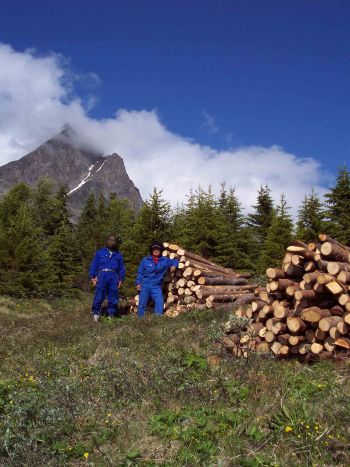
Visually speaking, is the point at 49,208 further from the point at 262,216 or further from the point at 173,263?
the point at 173,263

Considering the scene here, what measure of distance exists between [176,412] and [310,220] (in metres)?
20.9

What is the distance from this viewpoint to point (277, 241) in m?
24.7

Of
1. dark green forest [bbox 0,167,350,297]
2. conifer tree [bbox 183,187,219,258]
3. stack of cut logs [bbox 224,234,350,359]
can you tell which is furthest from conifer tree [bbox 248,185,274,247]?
stack of cut logs [bbox 224,234,350,359]

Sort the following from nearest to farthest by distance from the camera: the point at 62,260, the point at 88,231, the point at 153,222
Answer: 1. the point at 153,222
2. the point at 62,260
3. the point at 88,231

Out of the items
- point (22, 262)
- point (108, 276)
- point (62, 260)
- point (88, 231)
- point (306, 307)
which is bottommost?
point (306, 307)

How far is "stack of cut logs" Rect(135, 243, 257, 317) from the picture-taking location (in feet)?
37.0

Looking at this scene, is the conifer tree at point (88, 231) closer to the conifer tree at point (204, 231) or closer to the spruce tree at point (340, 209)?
the conifer tree at point (204, 231)

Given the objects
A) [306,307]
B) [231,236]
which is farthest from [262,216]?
[306,307]

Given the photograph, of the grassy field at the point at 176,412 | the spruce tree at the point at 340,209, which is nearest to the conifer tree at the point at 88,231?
the spruce tree at the point at 340,209

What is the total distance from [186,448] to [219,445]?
279 millimetres

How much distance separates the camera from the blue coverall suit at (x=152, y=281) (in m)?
11.7

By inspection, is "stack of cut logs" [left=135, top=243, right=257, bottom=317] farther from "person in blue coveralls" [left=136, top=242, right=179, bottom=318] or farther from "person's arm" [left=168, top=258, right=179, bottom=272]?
"person in blue coveralls" [left=136, top=242, right=179, bottom=318]

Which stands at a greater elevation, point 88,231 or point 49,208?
point 49,208

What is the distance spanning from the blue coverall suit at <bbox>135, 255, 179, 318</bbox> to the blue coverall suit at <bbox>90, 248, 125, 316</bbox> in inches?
24.7
